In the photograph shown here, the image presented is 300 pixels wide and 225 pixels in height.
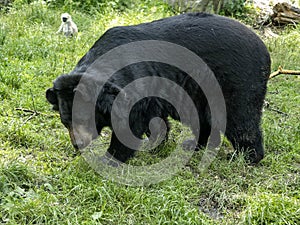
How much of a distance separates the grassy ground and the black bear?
0.35 metres

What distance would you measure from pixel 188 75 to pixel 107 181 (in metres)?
1.15

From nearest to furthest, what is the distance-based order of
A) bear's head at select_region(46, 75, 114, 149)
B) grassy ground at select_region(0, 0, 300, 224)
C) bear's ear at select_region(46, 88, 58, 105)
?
grassy ground at select_region(0, 0, 300, 224), bear's head at select_region(46, 75, 114, 149), bear's ear at select_region(46, 88, 58, 105)

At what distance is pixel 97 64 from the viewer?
362 cm

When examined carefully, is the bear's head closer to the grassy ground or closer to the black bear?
the black bear

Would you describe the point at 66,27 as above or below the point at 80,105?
below

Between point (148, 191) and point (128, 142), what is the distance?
0.50 metres

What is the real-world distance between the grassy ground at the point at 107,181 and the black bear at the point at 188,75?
14.0 inches

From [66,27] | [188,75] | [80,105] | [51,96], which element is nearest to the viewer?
[80,105]

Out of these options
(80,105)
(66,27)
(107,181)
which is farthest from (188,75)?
(66,27)

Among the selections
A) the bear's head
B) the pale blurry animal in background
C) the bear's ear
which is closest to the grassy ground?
the bear's head

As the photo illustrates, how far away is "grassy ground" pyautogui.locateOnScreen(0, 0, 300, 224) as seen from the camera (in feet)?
10.4

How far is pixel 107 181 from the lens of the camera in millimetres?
3580

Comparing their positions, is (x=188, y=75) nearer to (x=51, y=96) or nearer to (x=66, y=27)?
(x=51, y=96)

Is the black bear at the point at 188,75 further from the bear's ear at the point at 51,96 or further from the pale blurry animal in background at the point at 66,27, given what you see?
the pale blurry animal in background at the point at 66,27
